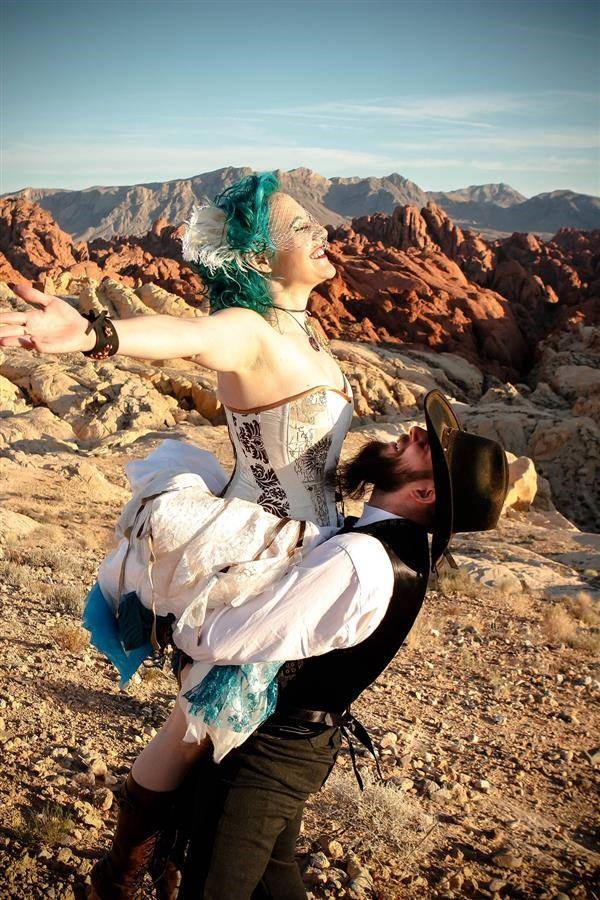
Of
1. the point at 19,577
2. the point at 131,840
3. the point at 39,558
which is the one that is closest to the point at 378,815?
the point at 131,840

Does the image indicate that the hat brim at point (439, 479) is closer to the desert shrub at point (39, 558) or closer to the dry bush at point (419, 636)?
the dry bush at point (419, 636)

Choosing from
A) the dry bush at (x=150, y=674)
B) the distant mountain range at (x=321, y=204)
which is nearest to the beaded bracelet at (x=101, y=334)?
the dry bush at (x=150, y=674)

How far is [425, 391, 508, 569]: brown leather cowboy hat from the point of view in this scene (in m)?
1.77

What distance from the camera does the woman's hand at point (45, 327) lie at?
1362 mm

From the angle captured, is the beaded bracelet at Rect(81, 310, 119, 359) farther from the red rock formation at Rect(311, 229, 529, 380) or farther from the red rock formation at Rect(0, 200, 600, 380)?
the red rock formation at Rect(311, 229, 529, 380)

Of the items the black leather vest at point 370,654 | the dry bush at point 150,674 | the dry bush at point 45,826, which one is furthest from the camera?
the dry bush at point 150,674

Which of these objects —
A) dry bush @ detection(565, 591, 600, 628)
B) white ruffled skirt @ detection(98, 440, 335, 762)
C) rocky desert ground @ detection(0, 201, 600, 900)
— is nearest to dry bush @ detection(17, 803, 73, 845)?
rocky desert ground @ detection(0, 201, 600, 900)

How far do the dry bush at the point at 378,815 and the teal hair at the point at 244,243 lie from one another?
84.0 inches

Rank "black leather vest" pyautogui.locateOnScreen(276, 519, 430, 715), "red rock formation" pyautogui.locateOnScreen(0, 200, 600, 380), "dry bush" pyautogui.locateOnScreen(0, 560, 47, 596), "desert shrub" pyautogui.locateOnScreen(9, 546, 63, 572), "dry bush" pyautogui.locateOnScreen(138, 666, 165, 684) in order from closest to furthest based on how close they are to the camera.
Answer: "black leather vest" pyautogui.locateOnScreen(276, 519, 430, 715) → "dry bush" pyautogui.locateOnScreen(138, 666, 165, 684) → "dry bush" pyautogui.locateOnScreen(0, 560, 47, 596) → "desert shrub" pyautogui.locateOnScreen(9, 546, 63, 572) → "red rock formation" pyautogui.locateOnScreen(0, 200, 600, 380)

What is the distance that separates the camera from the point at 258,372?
200cm

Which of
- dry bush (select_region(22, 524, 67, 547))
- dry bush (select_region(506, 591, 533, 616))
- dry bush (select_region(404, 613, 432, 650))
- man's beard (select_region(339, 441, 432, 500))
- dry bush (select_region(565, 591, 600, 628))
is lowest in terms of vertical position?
dry bush (select_region(565, 591, 600, 628))

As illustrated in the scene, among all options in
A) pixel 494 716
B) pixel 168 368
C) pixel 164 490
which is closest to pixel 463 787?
pixel 494 716

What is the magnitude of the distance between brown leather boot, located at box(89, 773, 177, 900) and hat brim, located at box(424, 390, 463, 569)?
906mm

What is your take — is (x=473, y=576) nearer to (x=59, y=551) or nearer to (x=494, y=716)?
(x=494, y=716)
